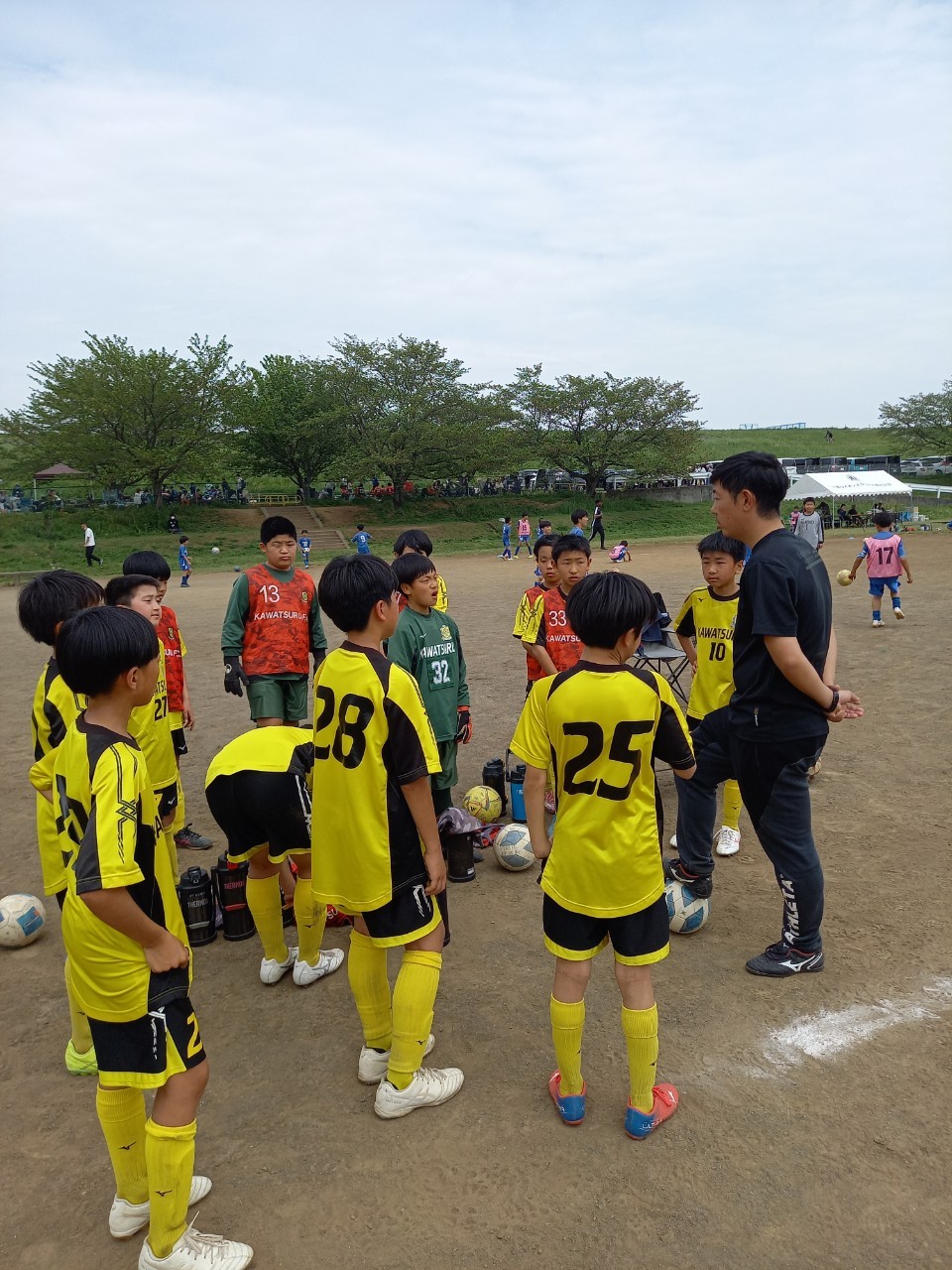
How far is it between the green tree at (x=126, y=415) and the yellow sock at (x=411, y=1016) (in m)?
40.7

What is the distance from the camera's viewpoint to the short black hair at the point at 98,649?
237cm

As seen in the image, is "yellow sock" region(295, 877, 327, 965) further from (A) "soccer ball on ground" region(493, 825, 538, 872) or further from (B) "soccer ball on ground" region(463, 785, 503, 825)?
(B) "soccer ball on ground" region(463, 785, 503, 825)

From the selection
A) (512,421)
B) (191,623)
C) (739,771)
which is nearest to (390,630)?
(739,771)

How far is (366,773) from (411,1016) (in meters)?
0.98

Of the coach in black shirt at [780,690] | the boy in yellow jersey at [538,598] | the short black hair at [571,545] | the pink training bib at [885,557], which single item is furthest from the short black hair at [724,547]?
the pink training bib at [885,557]

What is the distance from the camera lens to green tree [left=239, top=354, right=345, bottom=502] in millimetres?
46156

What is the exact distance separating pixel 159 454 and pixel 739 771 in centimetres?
4052

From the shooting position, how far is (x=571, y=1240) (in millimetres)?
2547

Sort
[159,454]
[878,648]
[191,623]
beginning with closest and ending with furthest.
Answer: [878,648]
[191,623]
[159,454]

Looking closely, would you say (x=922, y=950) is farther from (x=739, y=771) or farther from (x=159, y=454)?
(x=159, y=454)

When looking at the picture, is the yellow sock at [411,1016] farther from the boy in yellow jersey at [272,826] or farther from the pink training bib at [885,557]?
the pink training bib at [885,557]

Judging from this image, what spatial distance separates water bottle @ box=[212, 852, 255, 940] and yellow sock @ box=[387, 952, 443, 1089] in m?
1.69

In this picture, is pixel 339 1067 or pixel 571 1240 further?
pixel 339 1067

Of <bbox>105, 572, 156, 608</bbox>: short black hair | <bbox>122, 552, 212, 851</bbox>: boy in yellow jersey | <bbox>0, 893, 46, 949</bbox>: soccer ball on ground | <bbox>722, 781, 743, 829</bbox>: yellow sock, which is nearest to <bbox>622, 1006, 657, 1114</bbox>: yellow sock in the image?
<bbox>722, 781, 743, 829</bbox>: yellow sock
